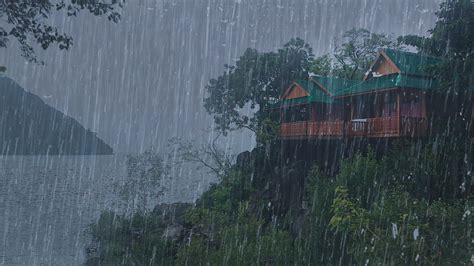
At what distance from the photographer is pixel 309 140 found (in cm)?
2025

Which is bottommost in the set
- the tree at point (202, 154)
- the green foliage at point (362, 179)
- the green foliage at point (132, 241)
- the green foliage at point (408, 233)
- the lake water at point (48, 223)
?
the lake water at point (48, 223)

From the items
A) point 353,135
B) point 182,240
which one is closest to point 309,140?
point 353,135

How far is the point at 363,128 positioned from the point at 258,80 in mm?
11295

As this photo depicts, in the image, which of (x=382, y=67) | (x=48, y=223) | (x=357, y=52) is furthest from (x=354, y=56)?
(x=48, y=223)

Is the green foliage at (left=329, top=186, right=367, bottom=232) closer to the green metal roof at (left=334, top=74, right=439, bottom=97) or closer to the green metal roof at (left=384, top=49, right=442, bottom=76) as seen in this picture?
the green metal roof at (left=334, top=74, right=439, bottom=97)

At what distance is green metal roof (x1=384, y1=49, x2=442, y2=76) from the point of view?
16.7m

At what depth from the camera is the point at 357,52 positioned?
1061 inches

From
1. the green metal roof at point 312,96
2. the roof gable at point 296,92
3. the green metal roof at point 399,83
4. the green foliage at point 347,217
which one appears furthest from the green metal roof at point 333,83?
the green foliage at point 347,217

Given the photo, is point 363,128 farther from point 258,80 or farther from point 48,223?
point 48,223

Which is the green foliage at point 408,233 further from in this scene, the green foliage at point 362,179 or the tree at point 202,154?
the tree at point 202,154

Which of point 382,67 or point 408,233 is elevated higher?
point 382,67

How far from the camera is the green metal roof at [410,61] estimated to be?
16.7m

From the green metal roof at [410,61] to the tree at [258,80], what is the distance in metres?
9.82

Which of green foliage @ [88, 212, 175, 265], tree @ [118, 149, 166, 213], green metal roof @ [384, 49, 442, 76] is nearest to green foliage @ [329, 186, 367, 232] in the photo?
green metal roof @ [384, 49, 442, 76]
